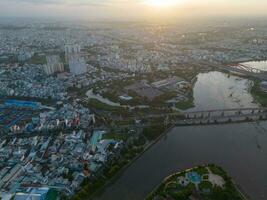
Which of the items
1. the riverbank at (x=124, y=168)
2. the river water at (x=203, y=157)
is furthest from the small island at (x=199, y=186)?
the riverbank at (x=124, y=168)

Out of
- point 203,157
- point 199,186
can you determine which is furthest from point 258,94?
point 199,186

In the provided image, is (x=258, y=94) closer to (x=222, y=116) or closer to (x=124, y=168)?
(x=222, y=116)

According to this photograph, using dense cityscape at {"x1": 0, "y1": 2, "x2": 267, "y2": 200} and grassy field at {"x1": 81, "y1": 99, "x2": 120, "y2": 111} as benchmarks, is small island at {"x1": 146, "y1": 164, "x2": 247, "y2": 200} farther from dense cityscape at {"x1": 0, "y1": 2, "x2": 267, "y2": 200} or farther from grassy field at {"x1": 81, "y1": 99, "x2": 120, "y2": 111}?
grassy field at {"x1": 81, "y1": 99, "x2": 120, "y2": 111}

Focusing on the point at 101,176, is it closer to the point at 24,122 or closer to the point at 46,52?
the point at 24,122

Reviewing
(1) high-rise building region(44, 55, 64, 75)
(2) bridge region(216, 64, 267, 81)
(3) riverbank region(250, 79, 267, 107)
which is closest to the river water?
(3) riverbank region(250, 79, 267, 107)

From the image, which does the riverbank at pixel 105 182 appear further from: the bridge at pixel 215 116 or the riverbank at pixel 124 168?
the bridge at pixel 215 116

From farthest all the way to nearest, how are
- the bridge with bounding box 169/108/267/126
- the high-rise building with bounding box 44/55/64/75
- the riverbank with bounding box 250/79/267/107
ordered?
the high-rise building with bounding box 44/55/64/75 → the riverbank with bounding box 250/79/267/107 → the bridge with bounding box 169/108/267/126
